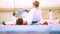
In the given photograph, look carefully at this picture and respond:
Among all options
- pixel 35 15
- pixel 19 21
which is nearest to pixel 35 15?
pixel 35 15

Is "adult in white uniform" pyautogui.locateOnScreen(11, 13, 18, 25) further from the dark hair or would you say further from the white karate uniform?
the white karate uniform

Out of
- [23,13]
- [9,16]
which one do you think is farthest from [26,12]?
[9,16]

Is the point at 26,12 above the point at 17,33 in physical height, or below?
above

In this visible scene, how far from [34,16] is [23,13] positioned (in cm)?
14

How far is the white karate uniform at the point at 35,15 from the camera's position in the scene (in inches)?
90.5

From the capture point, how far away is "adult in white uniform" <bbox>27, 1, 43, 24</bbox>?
90.5 inches

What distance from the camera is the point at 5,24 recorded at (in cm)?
230

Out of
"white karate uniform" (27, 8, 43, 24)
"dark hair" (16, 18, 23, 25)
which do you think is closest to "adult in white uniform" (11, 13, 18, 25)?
"dark hair" (16, 18, 23, 25)

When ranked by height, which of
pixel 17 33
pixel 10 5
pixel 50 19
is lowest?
pixel 17 33

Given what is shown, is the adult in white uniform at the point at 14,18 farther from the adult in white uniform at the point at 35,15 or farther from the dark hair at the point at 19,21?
the adult in white uniform at the point at 35,15

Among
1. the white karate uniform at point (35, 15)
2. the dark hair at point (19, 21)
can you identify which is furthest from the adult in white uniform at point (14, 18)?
the white karate uniform at point (35, 15)

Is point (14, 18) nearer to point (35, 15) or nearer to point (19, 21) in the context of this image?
point (19, 21)

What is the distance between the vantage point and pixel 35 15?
231 centimetres

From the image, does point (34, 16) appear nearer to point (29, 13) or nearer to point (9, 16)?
point (29, 13)
